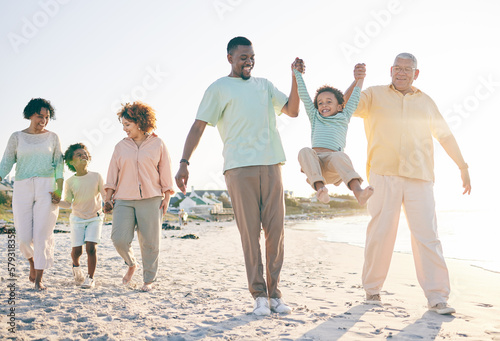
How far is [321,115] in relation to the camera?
13.3 ft

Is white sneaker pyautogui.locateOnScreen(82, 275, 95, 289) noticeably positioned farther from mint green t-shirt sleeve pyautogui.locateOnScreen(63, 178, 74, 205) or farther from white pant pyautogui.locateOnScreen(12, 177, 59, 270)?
mint green t-shirt sleeve pyautogui.locateOnScreen(63, 178, 74, 205)

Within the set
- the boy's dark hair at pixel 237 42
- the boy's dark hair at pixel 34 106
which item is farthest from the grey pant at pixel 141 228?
the boy's dark hair at pixel 237 42

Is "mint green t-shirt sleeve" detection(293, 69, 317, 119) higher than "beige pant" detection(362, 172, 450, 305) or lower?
higher

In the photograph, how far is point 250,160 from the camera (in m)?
3.74

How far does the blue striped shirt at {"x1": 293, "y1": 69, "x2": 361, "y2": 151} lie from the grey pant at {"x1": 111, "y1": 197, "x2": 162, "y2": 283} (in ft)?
7.63

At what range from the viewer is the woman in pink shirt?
502cm

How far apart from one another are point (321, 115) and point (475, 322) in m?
2.41

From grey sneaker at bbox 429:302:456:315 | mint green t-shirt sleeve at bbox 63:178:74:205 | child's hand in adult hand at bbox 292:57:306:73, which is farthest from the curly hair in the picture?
grey sneaker at bbox 429:302:456:315

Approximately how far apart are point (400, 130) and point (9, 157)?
4801 mm

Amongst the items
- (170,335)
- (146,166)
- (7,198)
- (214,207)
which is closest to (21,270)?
(146,166)

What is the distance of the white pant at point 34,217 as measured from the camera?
16.5 feet

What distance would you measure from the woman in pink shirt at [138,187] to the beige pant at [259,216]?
1632 mm

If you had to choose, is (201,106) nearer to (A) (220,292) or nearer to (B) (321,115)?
(B) (321,115)

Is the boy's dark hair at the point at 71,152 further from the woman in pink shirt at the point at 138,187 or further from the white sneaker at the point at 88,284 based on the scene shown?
the white sneaker at the point at 88,284
